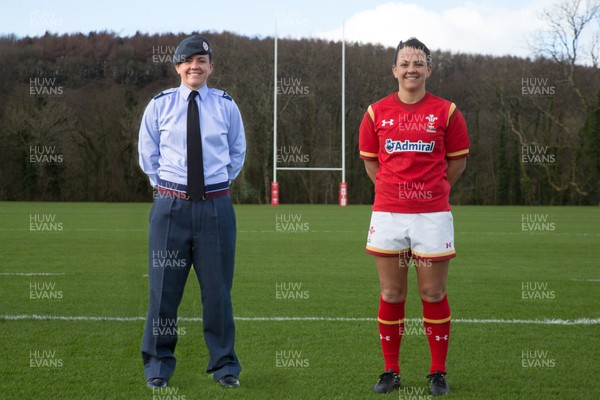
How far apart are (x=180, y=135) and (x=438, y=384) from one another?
5.91ft

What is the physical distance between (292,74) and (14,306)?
34.6m

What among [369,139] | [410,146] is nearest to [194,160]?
[369,139]

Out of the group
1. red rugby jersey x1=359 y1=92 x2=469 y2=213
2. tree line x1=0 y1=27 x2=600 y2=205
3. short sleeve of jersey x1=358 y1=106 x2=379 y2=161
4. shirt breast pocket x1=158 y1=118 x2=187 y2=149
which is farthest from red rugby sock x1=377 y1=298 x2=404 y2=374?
tree line x1=0 y1=27 x2=600 y2=205

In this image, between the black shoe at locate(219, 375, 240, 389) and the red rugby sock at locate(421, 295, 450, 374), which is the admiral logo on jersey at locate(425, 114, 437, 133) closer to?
the red rugby sock at locate(421, 295, 450, 374)

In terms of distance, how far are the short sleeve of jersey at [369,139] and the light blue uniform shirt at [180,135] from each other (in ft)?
2.08

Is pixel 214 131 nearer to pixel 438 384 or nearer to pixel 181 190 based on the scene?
pixel 181 190

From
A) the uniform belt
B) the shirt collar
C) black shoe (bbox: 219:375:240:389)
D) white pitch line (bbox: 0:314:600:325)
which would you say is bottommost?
white pitch line (bbox: 0:314:600:325)

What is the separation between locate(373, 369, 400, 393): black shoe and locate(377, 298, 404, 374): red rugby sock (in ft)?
0.13

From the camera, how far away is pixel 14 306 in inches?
268

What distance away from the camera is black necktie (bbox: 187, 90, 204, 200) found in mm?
4062

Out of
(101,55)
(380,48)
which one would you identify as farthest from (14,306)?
(101,55)

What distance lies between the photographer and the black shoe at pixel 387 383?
4.13m

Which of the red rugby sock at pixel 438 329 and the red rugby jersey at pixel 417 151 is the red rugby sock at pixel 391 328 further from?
the red rugby jersey at pixel 417 151

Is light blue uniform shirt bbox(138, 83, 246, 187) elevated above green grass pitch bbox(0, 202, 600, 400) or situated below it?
above
